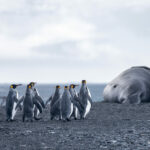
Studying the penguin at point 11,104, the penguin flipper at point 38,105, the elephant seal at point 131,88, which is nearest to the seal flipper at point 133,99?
the elephant seal at point 131,88

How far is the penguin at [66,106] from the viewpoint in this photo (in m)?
11.0

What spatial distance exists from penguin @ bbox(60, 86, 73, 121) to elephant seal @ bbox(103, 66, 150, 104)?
6196 millimetres

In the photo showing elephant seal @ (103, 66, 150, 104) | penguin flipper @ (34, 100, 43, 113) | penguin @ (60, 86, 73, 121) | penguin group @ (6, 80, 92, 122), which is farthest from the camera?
elephant seal @ (103, 66, 150, 104)

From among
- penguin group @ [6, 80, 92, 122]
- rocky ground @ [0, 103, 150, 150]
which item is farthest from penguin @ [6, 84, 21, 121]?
rocky ground @ [0, 103, 150, 150]

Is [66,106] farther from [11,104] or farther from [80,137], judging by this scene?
[80,137]

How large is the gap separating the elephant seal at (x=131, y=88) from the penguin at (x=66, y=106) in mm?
6196

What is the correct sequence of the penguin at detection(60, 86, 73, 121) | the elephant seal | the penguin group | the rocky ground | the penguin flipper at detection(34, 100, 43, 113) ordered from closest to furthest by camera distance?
the rocky ground
the penguin at detection(60, 86, 73, 121)
the penguin group
the penguin flipper at detection(34, 100, 43, 113)
the elephant seal

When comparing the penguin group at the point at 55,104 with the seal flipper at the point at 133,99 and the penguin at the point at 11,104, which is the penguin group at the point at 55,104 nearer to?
the penguin at the point at 11,104

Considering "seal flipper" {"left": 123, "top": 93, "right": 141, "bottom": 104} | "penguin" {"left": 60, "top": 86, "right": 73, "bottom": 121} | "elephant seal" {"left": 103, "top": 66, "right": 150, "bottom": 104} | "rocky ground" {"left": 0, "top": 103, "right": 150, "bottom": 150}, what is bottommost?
"rocky ground" {"left": 0, "top": 103, "right": 150, "bottom": 150}

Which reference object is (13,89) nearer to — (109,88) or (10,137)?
(10,137)

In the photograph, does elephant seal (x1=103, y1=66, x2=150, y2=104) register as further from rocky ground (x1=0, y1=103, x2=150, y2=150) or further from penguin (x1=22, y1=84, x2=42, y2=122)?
rocky ground (x1=0, y1=103, x2=150, y2=150)

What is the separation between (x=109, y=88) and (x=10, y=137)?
11910mm

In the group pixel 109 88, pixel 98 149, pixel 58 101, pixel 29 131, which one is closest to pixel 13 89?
pixel 58 101

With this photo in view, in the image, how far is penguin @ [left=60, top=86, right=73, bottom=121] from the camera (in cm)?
1098
